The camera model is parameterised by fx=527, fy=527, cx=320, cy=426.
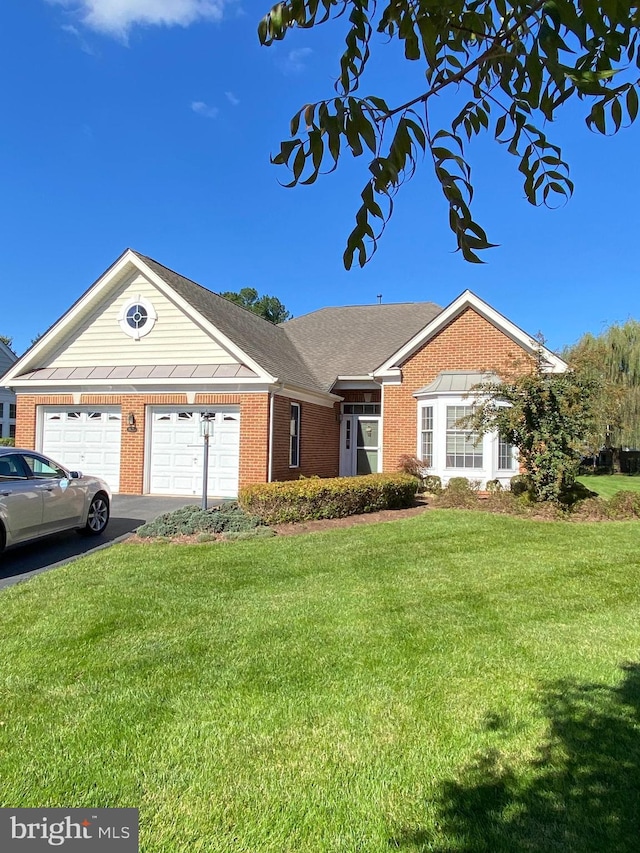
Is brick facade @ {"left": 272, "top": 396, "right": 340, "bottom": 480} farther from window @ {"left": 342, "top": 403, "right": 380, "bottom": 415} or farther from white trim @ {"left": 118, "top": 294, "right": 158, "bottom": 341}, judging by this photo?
white trim @ {"left": 118, "top": 294, "right": 158, "bottom": 341}

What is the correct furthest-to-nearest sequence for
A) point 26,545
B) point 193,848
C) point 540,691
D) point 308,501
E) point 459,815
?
point 308,501 < point 26,545 < point 540,691 < point 459,815 < point 193,848

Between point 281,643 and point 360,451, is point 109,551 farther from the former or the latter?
point 360,451

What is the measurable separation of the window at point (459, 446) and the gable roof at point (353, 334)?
3.77 m

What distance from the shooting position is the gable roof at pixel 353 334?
58.8ft

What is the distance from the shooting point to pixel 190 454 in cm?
1434

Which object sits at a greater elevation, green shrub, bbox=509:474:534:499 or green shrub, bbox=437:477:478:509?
green shrub, bbox=509:474:534:499

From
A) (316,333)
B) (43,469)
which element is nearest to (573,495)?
(43,469)

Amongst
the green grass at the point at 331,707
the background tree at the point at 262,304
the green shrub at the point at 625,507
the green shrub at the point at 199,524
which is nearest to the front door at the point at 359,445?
the green shrub at the point at 625,507

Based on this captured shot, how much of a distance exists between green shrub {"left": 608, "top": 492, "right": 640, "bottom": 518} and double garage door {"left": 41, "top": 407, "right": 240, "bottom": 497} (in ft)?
28.8

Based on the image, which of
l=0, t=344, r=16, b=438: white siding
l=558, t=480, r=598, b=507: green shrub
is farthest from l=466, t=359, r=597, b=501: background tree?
l=0, t=344, r=16, b=438: white siding

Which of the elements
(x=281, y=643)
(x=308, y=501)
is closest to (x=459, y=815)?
(x=281, y=643)

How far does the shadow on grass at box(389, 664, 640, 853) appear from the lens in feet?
7.67

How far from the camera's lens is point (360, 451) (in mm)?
17969

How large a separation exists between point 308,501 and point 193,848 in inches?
315
